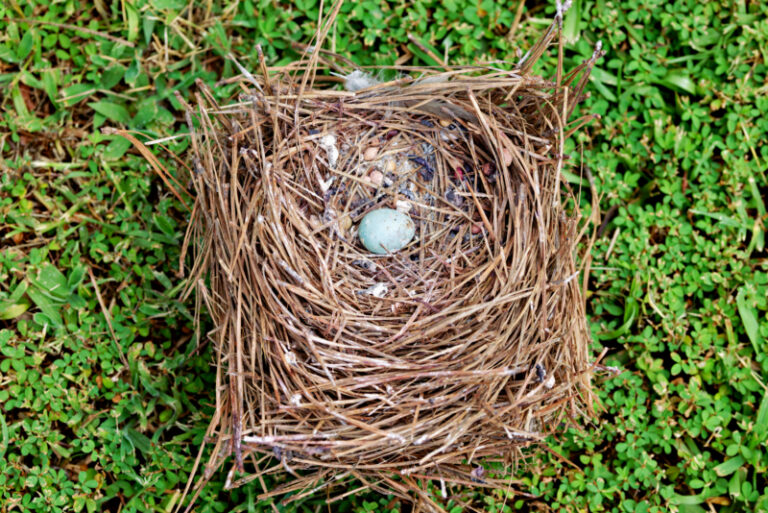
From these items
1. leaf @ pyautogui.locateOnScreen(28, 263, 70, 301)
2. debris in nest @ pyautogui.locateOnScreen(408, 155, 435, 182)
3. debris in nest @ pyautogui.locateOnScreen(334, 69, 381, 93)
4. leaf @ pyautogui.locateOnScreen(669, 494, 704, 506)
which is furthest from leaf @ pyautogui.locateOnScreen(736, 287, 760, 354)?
leaf @ pyautogui.locateOnScreen(28, 263, 70, 301)

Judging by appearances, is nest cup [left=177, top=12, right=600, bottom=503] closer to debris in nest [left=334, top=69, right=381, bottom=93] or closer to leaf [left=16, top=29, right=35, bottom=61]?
debris in nest [left=334, top=69, right=381, bottom=93]

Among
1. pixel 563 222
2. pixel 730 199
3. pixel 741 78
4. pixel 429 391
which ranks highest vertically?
pixel 741 78

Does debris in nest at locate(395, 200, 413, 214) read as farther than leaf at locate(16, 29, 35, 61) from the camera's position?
No

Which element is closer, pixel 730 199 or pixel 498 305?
pixel 498 305

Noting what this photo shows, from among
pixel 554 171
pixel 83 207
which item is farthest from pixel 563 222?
pixel 83 207

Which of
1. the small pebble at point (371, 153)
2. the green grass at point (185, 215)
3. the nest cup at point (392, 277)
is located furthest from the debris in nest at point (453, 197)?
the green grass at point (185, 215)

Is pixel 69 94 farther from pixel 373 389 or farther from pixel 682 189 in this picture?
pixel 682 189

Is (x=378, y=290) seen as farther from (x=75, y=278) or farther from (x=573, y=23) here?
(x=573, y=23)
